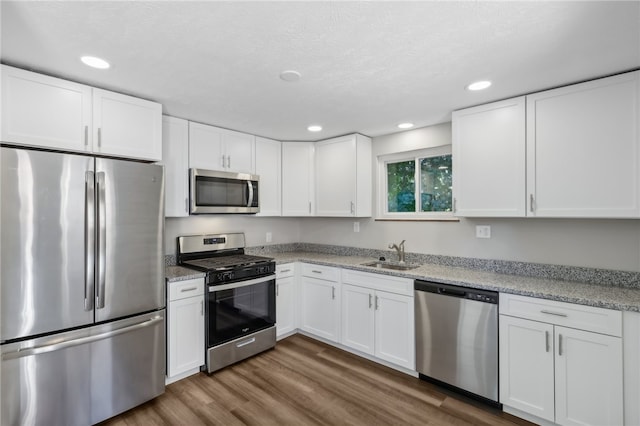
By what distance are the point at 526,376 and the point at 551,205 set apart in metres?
1.21

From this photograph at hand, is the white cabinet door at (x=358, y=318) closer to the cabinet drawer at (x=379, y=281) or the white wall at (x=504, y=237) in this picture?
the cabinet drawer at (x=379, y=281)

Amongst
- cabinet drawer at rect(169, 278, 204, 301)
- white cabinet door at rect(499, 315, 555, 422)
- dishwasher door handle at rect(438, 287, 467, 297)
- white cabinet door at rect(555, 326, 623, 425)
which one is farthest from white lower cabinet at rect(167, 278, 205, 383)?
white cabinet door at rect(555, 326, 623, 425)

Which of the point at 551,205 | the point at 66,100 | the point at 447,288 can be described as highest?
the point at 66,100

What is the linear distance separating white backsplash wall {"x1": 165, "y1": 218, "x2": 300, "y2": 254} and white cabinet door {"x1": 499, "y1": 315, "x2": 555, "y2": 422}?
9.09 ft

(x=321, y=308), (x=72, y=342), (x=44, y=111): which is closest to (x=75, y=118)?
(x=44, y=111)

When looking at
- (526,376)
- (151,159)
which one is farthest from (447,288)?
(151,159)

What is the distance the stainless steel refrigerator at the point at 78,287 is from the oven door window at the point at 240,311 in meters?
0.45

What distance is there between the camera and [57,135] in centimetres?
200

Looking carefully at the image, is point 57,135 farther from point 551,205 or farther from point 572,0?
point 551,205

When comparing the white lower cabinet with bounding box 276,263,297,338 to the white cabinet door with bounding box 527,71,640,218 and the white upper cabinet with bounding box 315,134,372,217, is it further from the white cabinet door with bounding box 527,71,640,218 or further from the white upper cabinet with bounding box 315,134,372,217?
the white cabinet door with bounding box 527,71,640,218

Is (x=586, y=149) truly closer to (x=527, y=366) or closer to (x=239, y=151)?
(x=527, y=366)

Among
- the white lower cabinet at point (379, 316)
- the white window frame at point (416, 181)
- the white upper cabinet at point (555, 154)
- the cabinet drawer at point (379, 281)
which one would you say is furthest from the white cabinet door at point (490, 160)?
the white lower cabinet at point (379, 316)

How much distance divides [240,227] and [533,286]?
2955mm

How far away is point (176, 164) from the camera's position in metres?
2.88
